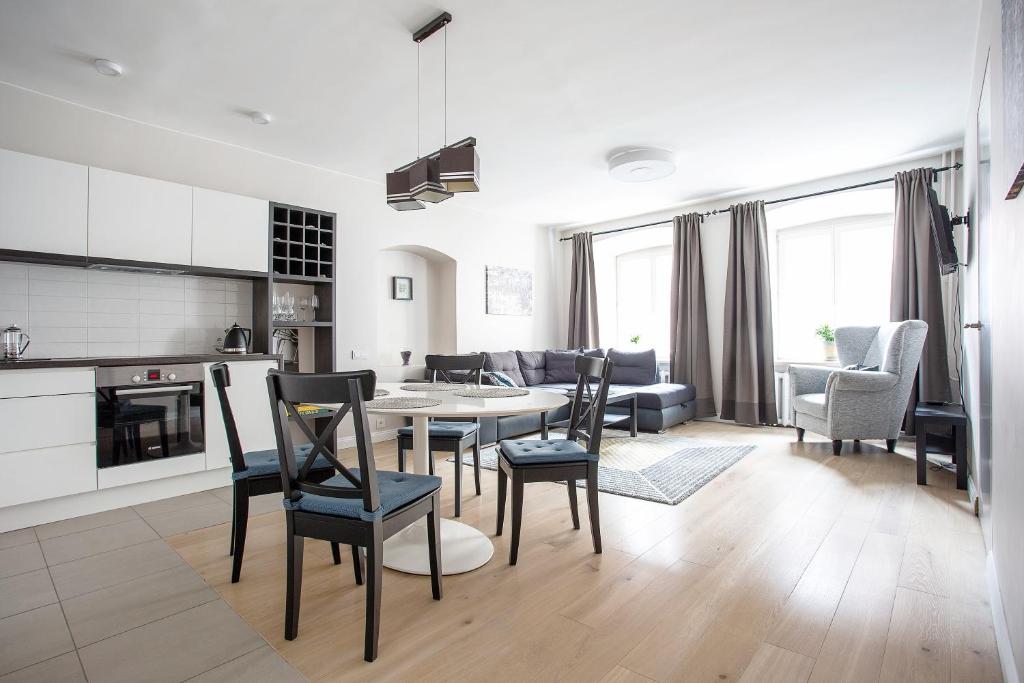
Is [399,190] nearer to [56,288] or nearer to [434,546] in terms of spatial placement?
[434,546]

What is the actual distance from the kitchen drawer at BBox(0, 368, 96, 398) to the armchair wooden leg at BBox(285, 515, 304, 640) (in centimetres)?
207

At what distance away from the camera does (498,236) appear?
6398 mm

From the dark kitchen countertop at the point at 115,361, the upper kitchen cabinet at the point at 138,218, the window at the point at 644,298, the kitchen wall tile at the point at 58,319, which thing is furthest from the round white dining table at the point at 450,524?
the window at the point at 644,298

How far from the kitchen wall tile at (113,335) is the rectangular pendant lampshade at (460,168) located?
8.78 feet

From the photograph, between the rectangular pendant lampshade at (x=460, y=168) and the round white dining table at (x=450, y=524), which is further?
the rectangular pendant lampshade at (x=460, y=168)

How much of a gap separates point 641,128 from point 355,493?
3.38 meters

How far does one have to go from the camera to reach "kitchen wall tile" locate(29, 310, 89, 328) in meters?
3.17

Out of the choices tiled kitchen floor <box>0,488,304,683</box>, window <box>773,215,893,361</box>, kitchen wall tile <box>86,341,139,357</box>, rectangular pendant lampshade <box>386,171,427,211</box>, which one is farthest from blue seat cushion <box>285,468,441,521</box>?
window <box>773,215,893,361</box>

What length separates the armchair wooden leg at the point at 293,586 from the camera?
5.65ft

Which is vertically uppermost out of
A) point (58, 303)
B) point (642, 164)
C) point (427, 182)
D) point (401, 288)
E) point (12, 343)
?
point (642, 164)

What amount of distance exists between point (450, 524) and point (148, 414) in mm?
2055

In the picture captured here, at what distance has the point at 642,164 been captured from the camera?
426 cm

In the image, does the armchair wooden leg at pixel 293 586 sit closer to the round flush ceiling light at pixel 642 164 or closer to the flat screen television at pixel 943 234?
the round flush ceiling light at pixel 642 164

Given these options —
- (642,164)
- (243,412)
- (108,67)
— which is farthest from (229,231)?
(642,164)
